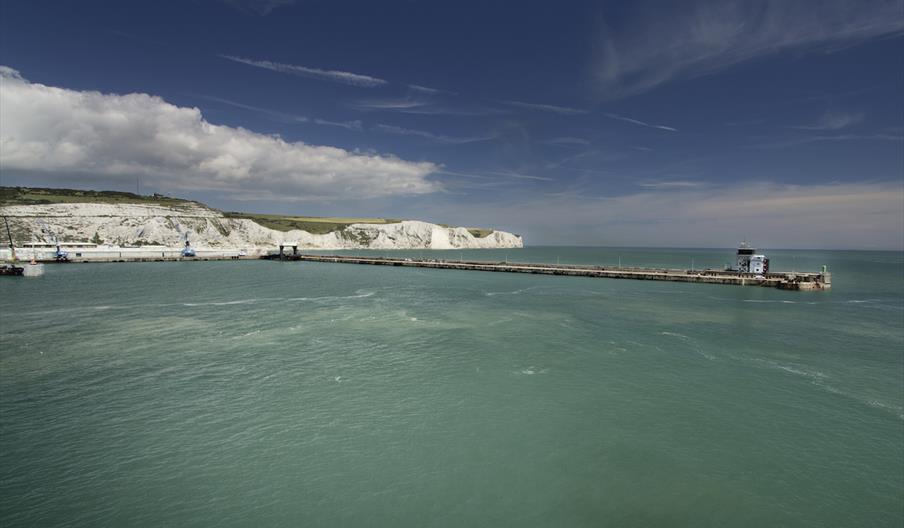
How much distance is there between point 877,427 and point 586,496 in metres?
14.5

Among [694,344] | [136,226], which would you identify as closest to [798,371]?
[694,344]

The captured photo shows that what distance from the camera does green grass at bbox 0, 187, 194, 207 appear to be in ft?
455

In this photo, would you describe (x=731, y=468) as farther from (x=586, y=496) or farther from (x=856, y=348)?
(x=856, y=348)

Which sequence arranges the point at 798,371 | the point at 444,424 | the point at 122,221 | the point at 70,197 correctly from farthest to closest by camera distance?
the point at 70,197
the point at 122,221
the point at 798,371
the point at 444,424

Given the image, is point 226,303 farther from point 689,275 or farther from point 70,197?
point 70,197

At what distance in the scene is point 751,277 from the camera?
226ft

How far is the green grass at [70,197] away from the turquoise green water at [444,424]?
14970 centimetres

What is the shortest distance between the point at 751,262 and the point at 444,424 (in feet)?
254

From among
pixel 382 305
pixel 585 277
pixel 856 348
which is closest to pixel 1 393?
pixel 382 305

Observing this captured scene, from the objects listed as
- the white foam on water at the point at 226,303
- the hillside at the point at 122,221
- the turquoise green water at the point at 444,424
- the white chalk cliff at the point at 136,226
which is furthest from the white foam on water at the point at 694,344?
the hillside at the point at 122,221

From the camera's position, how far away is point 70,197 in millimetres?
153875

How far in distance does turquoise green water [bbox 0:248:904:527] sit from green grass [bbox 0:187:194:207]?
149705 mm

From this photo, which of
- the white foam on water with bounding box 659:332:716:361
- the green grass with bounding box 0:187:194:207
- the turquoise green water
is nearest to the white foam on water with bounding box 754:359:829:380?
the turquoise green water

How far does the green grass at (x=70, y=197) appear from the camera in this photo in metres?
139
